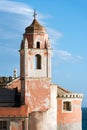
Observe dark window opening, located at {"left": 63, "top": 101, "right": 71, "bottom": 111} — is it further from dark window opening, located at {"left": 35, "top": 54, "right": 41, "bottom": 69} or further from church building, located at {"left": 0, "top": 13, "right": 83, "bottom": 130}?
dark window opening, located at {"left": 35, "top": 54, "right": 41, "bottom": 69}

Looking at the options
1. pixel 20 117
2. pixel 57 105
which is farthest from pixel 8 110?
pixel 57 105

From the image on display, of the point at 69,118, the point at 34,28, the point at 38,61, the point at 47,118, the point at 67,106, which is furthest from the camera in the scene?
the point at 67,106

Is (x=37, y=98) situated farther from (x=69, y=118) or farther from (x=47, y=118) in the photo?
(x=69, y=118)

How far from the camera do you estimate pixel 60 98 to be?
47.3 metres

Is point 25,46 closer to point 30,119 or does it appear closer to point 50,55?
point 50,55

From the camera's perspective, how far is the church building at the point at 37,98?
44312 millimetres

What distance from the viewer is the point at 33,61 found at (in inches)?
1796

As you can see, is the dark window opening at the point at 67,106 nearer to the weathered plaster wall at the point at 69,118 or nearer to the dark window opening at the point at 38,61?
the weathered plaster wall at the point at 69,118

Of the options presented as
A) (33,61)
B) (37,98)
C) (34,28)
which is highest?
(34,28)

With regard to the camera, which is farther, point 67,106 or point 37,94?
point 67,106

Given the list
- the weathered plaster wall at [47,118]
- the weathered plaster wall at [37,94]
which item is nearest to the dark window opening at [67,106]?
the weathered plaster wall at [47,118]

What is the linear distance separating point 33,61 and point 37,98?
364 cm

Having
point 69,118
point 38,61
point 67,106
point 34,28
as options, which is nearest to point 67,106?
point 67,106

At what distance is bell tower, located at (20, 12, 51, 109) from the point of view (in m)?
45.2
